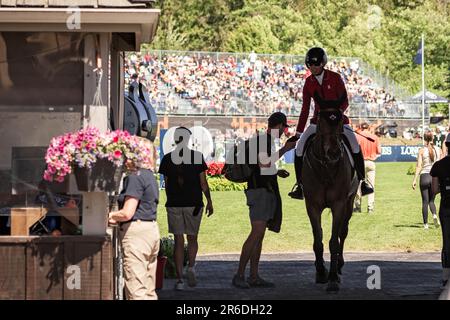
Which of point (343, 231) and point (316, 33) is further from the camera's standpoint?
point (316, 33)

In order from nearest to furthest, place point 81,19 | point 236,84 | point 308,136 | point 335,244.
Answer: point 81,19
point 335,244
point 308,136
point 236,84

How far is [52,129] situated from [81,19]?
3.72ft

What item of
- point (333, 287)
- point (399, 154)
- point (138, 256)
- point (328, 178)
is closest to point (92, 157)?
point (138, 256)

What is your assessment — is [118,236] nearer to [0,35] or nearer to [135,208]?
[135,208]

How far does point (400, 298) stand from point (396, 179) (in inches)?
1033

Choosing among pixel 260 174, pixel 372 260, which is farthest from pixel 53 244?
pixel 372 260

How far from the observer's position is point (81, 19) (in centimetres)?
905

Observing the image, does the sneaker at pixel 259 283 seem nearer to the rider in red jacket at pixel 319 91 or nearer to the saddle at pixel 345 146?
the rider in red jacket at pixel 319 91

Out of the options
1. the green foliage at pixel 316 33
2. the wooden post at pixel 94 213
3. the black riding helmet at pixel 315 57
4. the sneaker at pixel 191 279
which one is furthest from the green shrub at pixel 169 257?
the green foliage at pixel 316 33

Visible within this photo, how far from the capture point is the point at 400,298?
1160 centimetres

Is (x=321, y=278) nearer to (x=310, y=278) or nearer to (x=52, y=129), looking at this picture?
(x=310, y=278)

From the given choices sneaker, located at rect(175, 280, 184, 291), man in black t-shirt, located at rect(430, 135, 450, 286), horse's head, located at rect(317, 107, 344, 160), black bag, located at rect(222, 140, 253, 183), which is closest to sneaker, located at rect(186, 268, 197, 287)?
sneaker, located at rect(175, 280, 184, 291)

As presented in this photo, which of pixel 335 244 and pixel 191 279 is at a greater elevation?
pixel 335 244

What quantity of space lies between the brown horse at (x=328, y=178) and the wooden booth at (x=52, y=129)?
3985 millimetres
